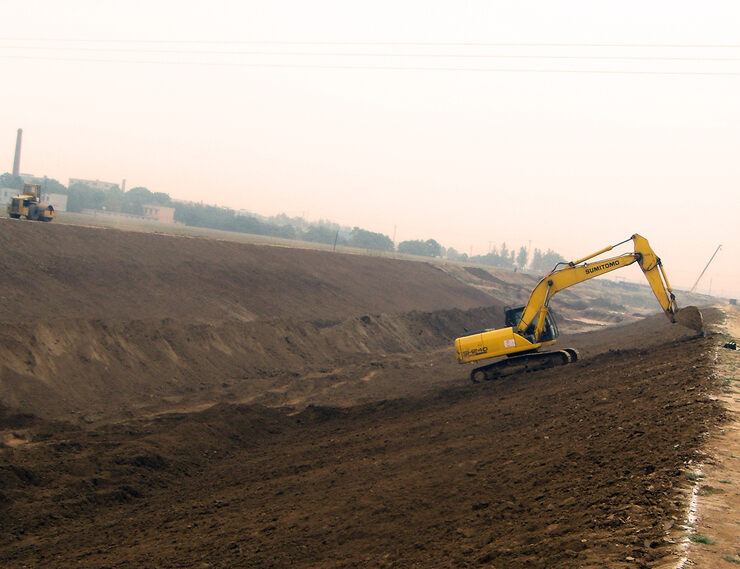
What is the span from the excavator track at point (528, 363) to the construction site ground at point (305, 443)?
5.41ft

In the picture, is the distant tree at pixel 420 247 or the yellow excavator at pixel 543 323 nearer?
the yellow excavator at pixel 543 323

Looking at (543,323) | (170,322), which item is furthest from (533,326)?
(170,322)

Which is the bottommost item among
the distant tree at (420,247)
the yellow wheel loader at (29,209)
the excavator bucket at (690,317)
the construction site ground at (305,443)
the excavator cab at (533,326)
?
the construction site ground at (305,443)

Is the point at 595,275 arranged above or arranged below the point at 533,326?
above

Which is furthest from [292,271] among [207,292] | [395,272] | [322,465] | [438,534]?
[438,534]

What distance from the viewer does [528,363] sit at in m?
23.2

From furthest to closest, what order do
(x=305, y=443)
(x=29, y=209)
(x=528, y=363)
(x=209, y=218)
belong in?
(x=209, y=218)
(x=29, y=209)
(x=528, y=363)
(x=305, y=443)

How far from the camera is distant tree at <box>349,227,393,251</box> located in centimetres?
15321

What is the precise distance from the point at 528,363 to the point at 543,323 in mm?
1468

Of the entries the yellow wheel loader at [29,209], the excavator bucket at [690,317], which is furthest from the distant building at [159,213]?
the excavator bucket at [690,317]

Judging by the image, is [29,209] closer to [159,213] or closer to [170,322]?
[170,322]

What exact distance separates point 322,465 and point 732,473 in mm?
7874

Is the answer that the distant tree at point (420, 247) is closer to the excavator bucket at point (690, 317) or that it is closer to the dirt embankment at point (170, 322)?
the dirt embankment at point (170, 322)

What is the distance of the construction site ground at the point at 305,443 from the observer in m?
7.96
